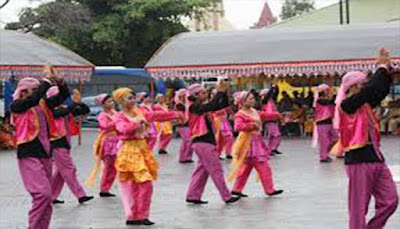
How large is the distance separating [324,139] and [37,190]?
29.4 feet

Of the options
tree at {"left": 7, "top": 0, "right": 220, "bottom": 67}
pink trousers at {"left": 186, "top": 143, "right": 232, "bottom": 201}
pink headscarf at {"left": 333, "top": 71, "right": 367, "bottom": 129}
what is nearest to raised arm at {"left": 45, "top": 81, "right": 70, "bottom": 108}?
pink trousers at {"left": 186, "top": 143, "right": 232, "bottom": 201}

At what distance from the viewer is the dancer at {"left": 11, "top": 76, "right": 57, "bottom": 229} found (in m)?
8.57

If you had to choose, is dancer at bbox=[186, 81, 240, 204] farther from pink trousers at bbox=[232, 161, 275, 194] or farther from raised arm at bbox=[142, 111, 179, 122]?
raised arm at bbox=[142, 111, 179, 122]

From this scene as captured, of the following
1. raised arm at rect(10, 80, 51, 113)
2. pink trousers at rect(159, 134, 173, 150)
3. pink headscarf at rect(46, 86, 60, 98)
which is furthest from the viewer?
pink trousers at rect(159, 134, 173, 150)

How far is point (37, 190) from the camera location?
858cm

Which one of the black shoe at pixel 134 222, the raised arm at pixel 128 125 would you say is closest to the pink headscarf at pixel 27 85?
the raised arm at pixel 128 125

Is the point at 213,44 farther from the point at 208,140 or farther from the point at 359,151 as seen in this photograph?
the point at 359,151

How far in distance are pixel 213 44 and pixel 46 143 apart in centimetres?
1646

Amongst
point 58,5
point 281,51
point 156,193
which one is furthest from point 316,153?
point 58,5

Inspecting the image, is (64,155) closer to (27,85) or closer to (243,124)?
(243,124)

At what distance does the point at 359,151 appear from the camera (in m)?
7.67

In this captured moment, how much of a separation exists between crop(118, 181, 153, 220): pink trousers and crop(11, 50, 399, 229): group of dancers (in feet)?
0.04

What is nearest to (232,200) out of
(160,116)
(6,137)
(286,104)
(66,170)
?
(160,116)

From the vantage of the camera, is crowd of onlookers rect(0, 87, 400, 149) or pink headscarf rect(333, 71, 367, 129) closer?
pink headscarf rect(333, 71, 367, 129)
